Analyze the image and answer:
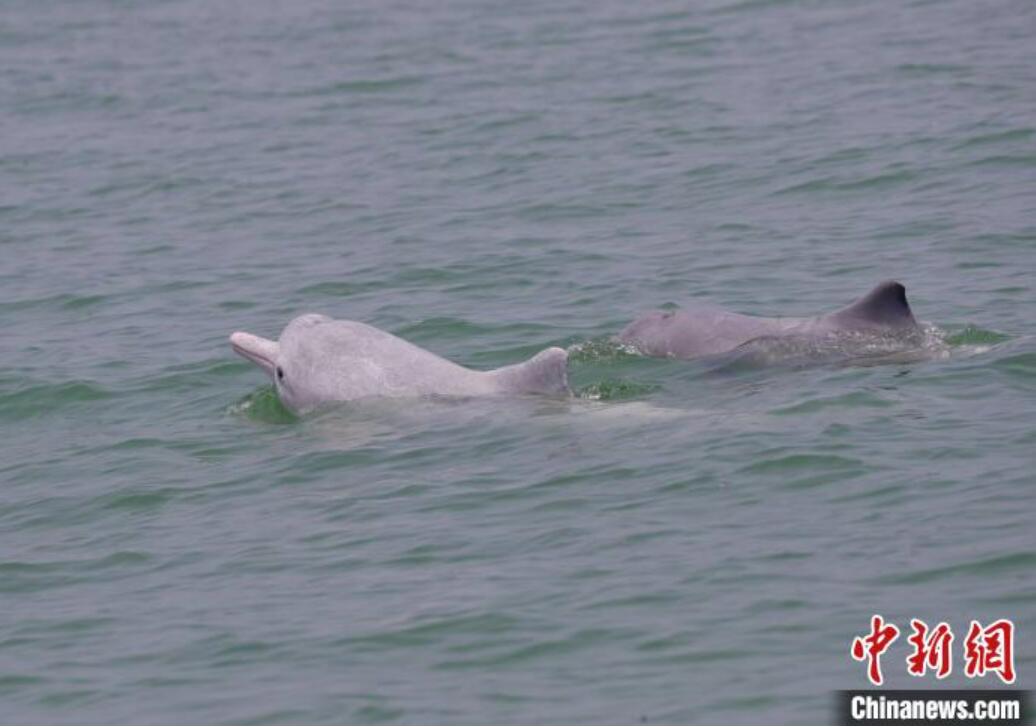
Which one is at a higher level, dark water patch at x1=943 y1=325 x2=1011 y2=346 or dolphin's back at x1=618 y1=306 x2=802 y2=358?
dolphin's back at x1=618 y1=306 x2=802 y2=358

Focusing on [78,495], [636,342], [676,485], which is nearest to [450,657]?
[676,485]

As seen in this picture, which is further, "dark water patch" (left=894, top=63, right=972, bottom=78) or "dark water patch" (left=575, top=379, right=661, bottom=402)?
"dark water patch" (left=894, top=63, right=972, bottom=78)

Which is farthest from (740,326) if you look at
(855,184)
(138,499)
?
(855,184)

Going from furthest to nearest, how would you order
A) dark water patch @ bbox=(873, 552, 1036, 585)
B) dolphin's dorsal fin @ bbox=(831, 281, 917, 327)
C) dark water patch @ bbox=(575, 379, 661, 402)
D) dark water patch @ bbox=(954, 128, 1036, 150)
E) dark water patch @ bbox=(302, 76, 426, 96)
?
dark water patch @ bbox=(302, 76, 426, 96) → dark water patch @ bbox=(954, 128, 1036, 150) → dark water patch @ bbox=(575, 379, 661, 402) → dolphin's dorsal fin @ bbox=(831, 281, 917, 327) → dark water patch @ bbox=(873, 552, 1036, 585)

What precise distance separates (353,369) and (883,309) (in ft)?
13.0

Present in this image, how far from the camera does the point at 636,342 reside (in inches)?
644

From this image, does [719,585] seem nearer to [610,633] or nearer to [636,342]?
[610,633]

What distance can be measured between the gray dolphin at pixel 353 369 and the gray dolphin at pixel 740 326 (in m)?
1.48

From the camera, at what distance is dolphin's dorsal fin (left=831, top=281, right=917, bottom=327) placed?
15.0 metres

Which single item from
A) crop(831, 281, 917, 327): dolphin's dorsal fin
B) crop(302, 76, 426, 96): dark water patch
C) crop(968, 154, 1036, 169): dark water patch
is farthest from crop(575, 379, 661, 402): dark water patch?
crop(302, 76, 426, 96): dark water patch

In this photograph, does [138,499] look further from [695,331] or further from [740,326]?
[740,326]

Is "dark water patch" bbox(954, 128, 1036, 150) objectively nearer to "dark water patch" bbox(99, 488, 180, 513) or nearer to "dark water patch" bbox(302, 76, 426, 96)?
"dark water patch" bbox(302, 76, 426, 96)

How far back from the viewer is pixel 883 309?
1509 cm

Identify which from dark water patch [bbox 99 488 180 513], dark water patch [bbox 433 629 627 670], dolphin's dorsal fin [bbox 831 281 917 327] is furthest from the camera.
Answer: dolphin's dorsal fin [bbox 831 281 917 327]
